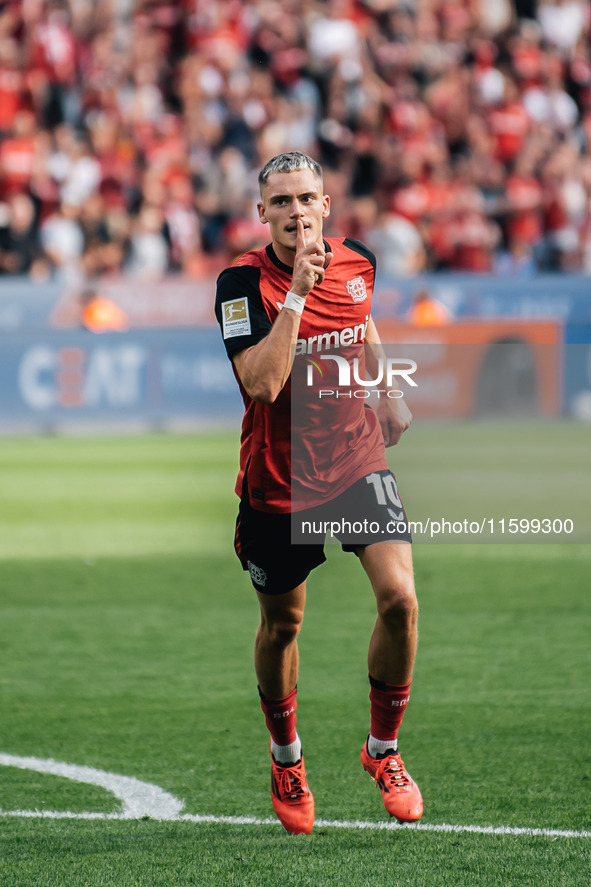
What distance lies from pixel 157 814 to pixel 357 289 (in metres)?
1.86

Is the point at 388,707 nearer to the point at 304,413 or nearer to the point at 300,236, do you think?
the point at 304,413

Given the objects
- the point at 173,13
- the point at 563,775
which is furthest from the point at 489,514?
the point at 173,13

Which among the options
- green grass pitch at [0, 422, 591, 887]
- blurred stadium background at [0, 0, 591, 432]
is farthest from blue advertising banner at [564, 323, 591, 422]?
green grass pitch at [0, 422, 591, 887]

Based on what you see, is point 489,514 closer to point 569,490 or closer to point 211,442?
point 569,490

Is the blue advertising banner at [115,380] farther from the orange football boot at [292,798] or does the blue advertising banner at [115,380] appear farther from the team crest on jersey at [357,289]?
the orange football boot at [292,798]

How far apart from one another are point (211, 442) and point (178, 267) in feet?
14.9

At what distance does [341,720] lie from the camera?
224 inches

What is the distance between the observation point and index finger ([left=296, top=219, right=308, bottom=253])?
13.8 feet

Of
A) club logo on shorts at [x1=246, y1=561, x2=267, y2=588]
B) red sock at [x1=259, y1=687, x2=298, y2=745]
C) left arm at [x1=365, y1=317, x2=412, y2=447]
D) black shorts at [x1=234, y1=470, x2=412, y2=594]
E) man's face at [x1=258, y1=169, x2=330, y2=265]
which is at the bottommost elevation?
red sock at [x1=259, y1=687, x2=298, y2=745]

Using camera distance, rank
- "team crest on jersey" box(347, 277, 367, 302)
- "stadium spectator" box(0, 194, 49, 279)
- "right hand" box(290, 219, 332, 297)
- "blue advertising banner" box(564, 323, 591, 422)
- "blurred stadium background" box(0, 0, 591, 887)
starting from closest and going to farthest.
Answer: "right hand" box(290, 219, 332, 297) < "team crest on jersey" box(347, 277, 367, 302) < "blurred stadium background" box(0, 0, 591, 887) < "blue advertising banner" box(564, 323, 591, 422) < "stadium spectator" box(0, 194, 49, 279)

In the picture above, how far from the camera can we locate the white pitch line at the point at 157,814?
14.0ft

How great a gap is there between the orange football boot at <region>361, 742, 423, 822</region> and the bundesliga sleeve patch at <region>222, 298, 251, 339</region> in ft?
4.92

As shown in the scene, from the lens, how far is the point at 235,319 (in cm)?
430

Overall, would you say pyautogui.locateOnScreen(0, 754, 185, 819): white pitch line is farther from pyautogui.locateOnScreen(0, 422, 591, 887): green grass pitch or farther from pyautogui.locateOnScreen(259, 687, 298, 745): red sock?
pyautogui.locateOnScreen(259, 687, 298, 745): red sock
